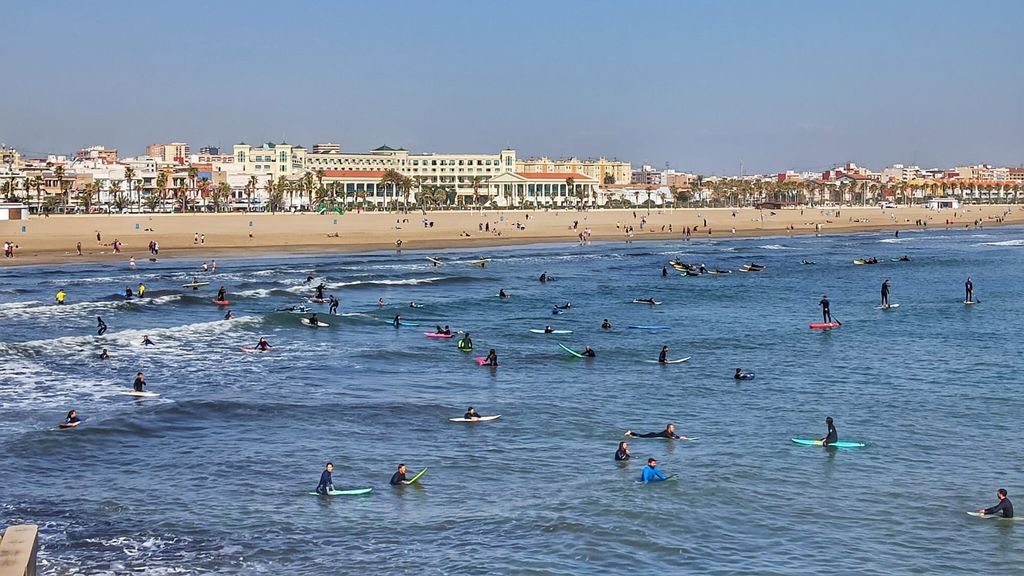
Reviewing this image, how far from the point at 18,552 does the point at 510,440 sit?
14794mm

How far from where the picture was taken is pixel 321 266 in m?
76.8

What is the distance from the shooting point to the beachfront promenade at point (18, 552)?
12.4 meters

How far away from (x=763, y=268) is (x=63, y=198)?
92.7 m

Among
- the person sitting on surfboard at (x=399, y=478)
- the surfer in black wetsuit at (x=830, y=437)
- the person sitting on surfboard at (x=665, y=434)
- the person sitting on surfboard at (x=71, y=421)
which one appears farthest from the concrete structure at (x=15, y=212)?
the surfer in black wetsuit at (x=830, y=437)

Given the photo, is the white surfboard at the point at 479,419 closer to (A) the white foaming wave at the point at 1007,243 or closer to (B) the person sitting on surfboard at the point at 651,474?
(B) the person sitting on surfboard at the point at 651,474

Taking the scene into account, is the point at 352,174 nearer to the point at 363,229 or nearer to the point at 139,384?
the point at 363,229

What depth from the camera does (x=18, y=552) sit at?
1282 centimetres

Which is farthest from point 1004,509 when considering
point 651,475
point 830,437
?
point 651,475

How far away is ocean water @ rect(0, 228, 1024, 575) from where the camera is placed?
19.2 m

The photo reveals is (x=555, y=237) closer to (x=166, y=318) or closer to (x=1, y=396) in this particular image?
(x=166, y=318)

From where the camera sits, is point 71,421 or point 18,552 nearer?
point 18,552

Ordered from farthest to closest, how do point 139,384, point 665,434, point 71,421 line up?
point 139,384 < point 71,421 < point 665,434

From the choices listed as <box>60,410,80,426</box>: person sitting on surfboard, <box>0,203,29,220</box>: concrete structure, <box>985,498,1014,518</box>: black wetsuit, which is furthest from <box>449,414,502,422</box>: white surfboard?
<box>0,203,29,220</box>: concrete structure

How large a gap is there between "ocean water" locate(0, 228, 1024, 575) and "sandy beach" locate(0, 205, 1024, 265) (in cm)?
3310
